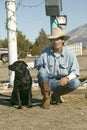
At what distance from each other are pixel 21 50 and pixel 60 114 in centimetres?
3507

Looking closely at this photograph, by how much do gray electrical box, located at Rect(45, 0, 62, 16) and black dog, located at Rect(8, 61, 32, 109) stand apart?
8.88 feet

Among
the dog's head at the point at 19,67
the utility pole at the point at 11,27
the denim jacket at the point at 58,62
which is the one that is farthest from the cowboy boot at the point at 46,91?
the utility pole at the point at 11,27

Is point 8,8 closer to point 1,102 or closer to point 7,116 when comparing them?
point 1,102

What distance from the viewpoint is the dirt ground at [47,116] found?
6418 mm

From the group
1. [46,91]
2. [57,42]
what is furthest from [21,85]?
[57,42]

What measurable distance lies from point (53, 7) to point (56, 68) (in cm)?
286

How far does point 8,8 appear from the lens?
10805 mm

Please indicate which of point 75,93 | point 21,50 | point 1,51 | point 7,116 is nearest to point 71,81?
point 7,116

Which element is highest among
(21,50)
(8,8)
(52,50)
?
(8,8)

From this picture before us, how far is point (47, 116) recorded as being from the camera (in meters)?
7.18

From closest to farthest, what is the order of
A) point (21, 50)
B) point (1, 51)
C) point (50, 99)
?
1. point (50, 99)
2. point (1, 51)
3. point (21, 50)

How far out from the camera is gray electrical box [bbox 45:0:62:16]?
34.0ft

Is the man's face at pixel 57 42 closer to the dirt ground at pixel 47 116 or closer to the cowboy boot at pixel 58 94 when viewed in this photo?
the cowboy boot at pixel 58 94

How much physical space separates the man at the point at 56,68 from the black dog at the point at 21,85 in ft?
0.80
